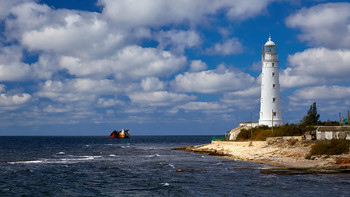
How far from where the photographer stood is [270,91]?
67188 millimetres

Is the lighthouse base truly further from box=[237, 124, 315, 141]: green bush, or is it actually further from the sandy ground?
the sandy ground

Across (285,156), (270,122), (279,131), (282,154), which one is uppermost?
(270,122)

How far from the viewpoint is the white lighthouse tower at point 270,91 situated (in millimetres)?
67062

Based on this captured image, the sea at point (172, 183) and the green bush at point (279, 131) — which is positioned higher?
the green bush at point (279, 131)

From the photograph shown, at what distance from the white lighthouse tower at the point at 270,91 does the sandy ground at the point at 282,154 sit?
967cm

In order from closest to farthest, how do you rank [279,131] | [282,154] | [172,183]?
[172,183]
[282,154]
[279,131]

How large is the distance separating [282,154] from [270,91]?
2156 centimetres

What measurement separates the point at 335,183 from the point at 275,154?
1968 cm

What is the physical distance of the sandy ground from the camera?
Answer: 123 ft

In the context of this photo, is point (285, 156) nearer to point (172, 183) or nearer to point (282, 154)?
point (282, 154)

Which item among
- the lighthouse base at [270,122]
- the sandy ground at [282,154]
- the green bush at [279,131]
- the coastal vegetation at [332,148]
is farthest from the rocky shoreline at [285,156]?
the lighthouse base at [270,122]

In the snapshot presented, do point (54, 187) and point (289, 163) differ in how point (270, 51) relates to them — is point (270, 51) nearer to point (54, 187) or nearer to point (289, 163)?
point (289, 163)

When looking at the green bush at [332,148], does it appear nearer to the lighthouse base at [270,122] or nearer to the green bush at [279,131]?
the green bush at [279,131]

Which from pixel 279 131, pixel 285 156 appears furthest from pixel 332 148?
pixel 279 131
